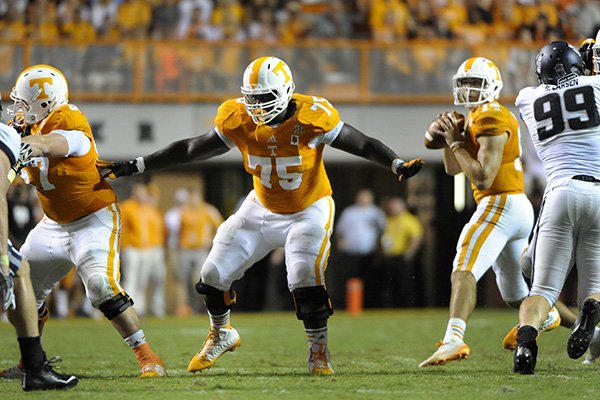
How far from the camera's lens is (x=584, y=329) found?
5.66m

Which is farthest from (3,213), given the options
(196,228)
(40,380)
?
(196,228)

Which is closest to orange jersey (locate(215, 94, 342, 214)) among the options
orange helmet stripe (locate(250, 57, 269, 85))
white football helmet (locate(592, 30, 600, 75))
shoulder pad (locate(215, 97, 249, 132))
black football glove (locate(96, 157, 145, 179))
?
shoulder pad (locate(215, 97, 249, 132))

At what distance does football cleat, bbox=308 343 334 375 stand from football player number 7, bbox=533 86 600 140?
174 centimetres

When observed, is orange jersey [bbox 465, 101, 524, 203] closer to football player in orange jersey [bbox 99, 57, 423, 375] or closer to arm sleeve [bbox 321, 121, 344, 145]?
football player in orange jersey [bbox 99, 57, 423, 375]

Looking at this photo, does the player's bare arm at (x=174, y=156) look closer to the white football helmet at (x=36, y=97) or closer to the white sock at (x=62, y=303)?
the white football helmet at (x=36, y=97)

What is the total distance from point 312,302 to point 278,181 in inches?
27.7

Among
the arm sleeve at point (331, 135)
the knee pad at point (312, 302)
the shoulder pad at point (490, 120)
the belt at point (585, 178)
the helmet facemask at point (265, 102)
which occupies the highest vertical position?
the helmet facemask at point (265, 102)

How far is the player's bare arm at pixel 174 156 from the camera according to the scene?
6.24m

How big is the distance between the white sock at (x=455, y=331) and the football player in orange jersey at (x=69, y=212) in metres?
1.60

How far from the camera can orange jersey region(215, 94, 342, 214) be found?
609cm

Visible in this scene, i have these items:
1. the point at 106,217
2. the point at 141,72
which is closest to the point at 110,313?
the point at 106,217

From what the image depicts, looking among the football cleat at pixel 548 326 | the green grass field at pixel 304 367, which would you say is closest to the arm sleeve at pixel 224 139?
the green grass field at pixel 304 367

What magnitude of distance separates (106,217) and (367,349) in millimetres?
2490

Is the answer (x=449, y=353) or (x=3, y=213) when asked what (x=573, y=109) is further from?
(x=3, y=213)
